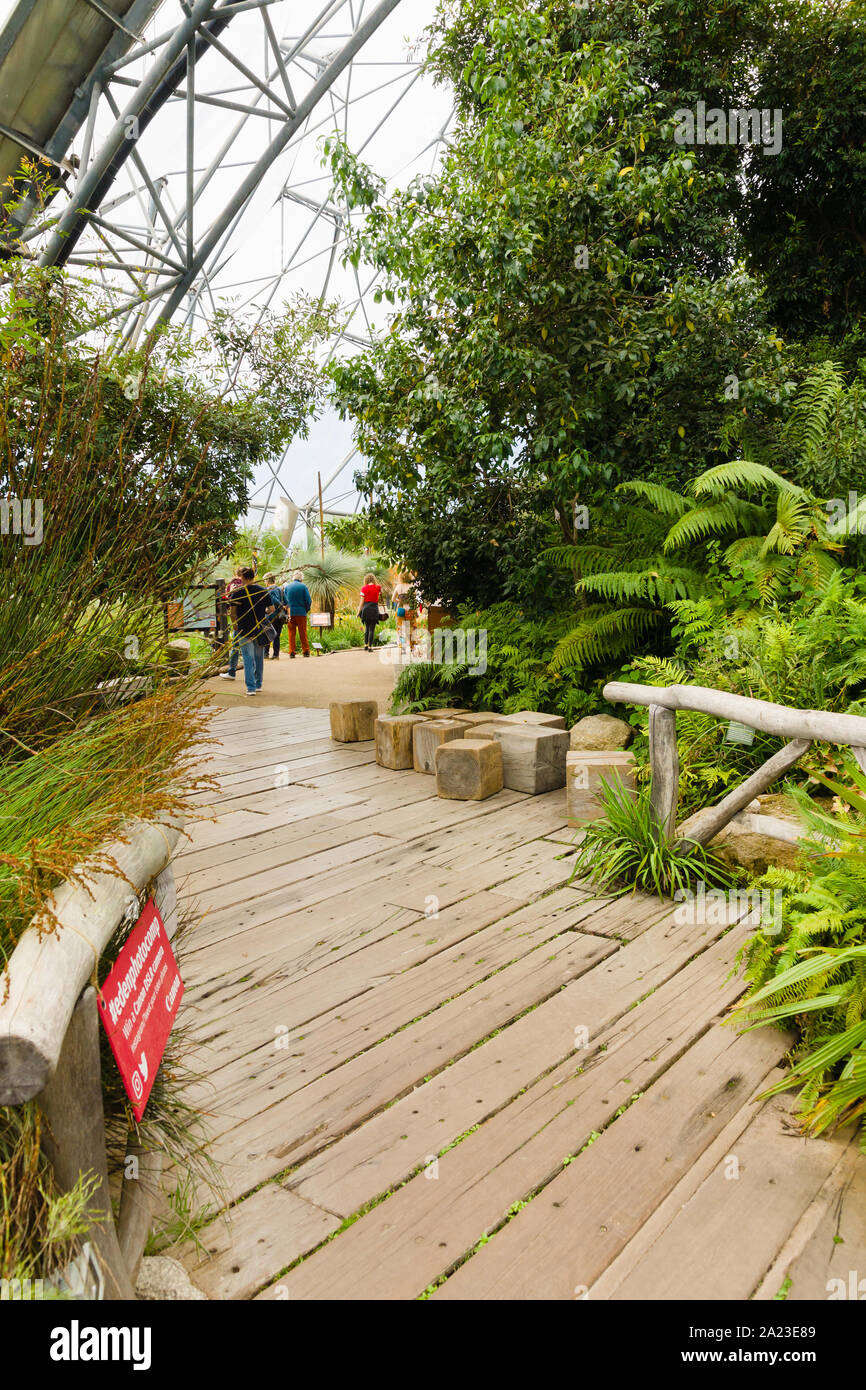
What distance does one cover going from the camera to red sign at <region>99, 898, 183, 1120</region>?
130 centimetres

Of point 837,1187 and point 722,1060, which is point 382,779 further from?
point 837,1187

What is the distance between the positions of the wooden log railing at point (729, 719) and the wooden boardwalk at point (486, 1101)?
1.42 ft

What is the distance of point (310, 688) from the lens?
33.2ft

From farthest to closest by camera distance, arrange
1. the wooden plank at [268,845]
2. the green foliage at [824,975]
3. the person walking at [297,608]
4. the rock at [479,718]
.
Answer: the person walking at [297,608] < the rock at [479,718] < the wooden plank at [268,845] < the green foliage at [824,975]

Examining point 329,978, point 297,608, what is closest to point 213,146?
point 297,608

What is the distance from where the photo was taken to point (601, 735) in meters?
4.85

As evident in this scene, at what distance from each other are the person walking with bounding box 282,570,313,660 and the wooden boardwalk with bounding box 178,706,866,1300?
901cm

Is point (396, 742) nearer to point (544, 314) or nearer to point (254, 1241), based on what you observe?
point (544, 314)

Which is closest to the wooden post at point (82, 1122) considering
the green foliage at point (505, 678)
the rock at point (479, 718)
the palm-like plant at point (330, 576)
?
the rock at point (479, 718)

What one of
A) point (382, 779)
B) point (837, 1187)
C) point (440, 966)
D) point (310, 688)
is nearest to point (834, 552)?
point (382, 779)

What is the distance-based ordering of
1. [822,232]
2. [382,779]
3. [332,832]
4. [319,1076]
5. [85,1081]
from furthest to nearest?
[822,232] < [382,779] < [332,832] < [319,1076] < [85,1081]

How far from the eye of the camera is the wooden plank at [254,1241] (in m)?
1.65

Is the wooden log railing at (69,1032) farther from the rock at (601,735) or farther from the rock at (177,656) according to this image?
the rock at (601,735)
